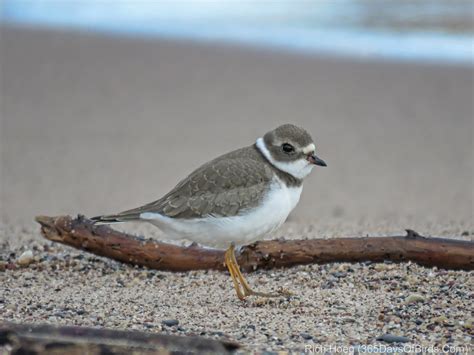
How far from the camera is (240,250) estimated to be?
5418mm

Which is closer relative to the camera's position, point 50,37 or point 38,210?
point 38,210

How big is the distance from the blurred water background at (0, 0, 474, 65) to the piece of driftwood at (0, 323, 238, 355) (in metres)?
10.2

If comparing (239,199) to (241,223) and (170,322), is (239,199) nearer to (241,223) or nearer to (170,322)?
(241,223)

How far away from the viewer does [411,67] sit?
1243cm

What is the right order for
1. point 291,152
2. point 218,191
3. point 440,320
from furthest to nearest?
1. point 291,152
2. point 218,191
3. point 440,320

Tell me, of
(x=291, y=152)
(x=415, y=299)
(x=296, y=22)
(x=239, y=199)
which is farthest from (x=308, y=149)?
(x=296, y=22)

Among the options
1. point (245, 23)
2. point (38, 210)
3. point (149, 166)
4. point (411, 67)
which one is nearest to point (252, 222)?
point (38, 210)

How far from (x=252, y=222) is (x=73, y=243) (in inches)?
56.6

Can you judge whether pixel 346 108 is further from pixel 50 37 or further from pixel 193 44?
pixel 50 37

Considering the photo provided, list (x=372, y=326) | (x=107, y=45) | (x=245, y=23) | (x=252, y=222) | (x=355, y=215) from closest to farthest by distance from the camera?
1. (x=372, y=326)
2. (x=252, y=222)
3. (x=355, y=215)
4. (x=107, y=45)
5. (x=245, y=23)

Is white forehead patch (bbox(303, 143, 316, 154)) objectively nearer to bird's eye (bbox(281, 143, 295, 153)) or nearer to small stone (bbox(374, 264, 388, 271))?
bird's eye (bbox(281, 143, 295, 153))

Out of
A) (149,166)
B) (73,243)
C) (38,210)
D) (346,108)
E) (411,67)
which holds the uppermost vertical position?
(411,67)

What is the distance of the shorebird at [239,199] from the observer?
15.5 ft

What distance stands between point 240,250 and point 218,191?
71cm
